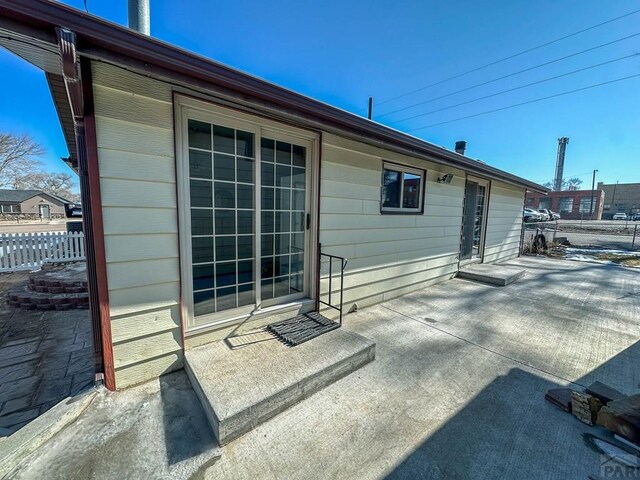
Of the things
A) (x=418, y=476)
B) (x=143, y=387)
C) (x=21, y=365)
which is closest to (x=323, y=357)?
(x=418, y=476)

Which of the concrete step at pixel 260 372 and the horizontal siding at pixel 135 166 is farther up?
the horizontal siding at pixel 135 166

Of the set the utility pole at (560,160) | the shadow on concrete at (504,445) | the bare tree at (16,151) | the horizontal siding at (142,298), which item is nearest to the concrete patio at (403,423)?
the shadow on concrete at (504,445)

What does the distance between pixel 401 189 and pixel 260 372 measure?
342 cm

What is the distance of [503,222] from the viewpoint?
7.48 m

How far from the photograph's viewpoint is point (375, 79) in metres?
8.09

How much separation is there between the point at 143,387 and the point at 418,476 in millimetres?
2054

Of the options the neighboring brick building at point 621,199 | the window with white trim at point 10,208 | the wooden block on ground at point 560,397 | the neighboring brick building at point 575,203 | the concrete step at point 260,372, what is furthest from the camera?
the neighboring brick building at point 621,199

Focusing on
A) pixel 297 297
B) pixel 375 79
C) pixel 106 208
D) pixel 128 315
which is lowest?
pixel 297 297

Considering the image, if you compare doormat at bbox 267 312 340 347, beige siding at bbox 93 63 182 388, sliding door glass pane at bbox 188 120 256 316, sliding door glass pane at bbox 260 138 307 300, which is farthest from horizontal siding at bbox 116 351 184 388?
sliding door glass pane at bbox 260 138 307 300

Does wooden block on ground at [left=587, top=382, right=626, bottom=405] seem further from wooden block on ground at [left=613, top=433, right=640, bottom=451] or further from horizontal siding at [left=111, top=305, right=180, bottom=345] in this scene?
horizontal siding at [left=111, top=305, right=180, bottom=345]

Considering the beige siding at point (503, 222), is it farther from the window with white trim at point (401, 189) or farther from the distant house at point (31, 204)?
the distant house at point (31, 204)

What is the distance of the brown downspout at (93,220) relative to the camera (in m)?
1.65

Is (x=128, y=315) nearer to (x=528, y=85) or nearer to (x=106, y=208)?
(x=106, y=208)

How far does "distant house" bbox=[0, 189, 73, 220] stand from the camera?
132 ft
